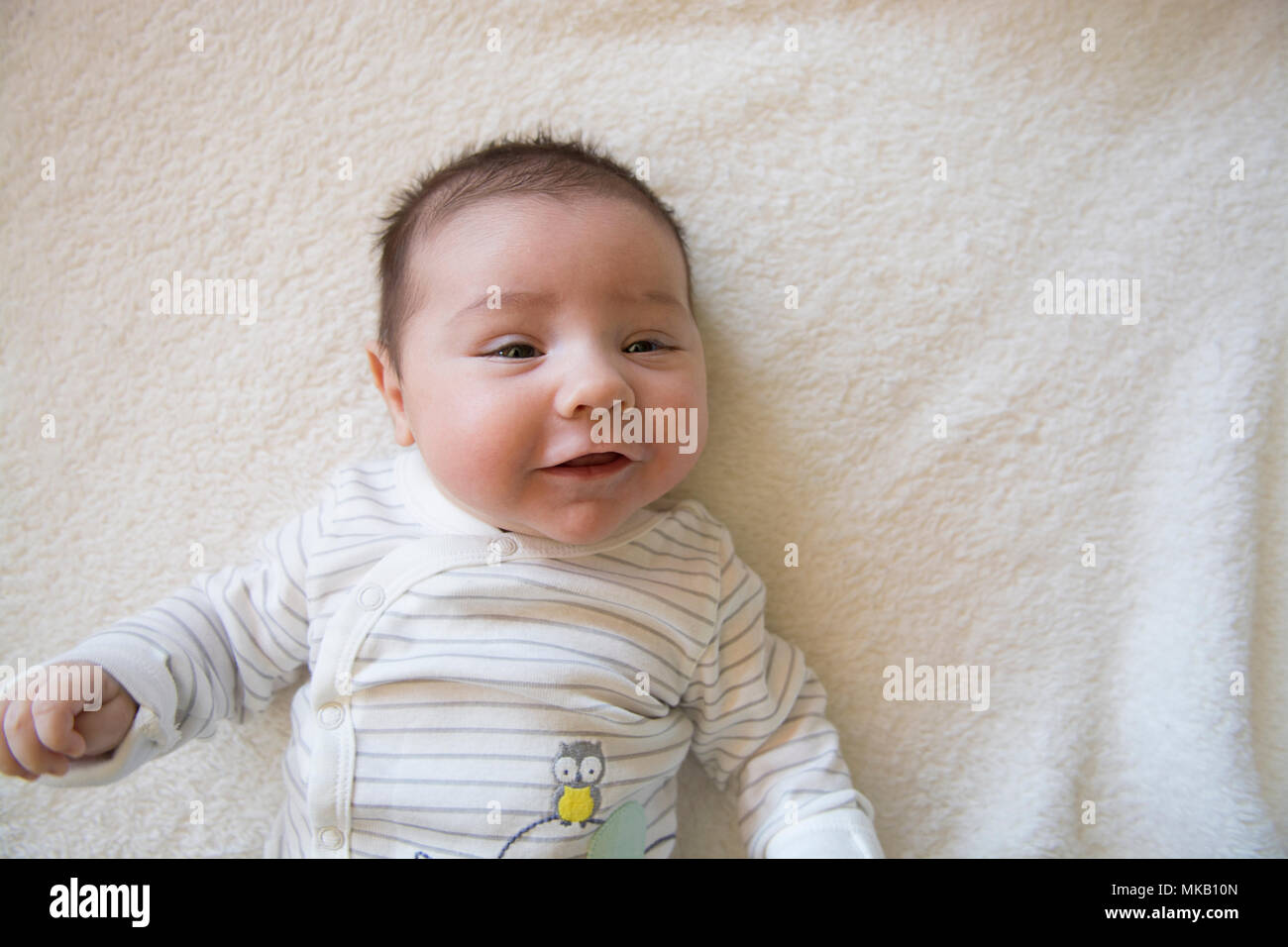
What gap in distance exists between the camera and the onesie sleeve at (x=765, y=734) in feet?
3.57

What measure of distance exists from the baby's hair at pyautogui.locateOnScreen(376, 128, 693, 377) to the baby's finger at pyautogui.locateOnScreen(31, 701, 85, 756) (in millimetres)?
507

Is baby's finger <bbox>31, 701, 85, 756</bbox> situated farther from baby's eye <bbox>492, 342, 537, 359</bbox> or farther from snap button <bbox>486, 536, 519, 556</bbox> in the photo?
baby's eye <bbox>492, 342, 537, 359</bbox>

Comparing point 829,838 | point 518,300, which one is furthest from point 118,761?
point 829,838

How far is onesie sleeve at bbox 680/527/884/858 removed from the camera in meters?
1.09

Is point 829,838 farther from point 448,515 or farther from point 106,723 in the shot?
point 106,723

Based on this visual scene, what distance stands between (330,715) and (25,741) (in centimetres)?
30

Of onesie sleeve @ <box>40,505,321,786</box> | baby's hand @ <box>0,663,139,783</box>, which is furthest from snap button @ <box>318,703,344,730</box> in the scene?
baby's hand @ <box>0,663,139,783</box>

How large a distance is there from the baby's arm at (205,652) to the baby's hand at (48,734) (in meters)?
0.02

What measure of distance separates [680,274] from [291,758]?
786 millimetres

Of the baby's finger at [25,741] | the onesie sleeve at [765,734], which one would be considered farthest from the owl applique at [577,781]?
the baby's finger at [25,741]

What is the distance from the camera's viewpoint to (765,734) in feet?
3.72

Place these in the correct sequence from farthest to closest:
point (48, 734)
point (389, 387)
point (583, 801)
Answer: point (389, 387)
point (583, 801)
point (48, 734)

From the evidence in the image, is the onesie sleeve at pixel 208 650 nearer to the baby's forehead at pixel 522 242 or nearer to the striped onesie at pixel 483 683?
the striped onesie at pixel 483 683
